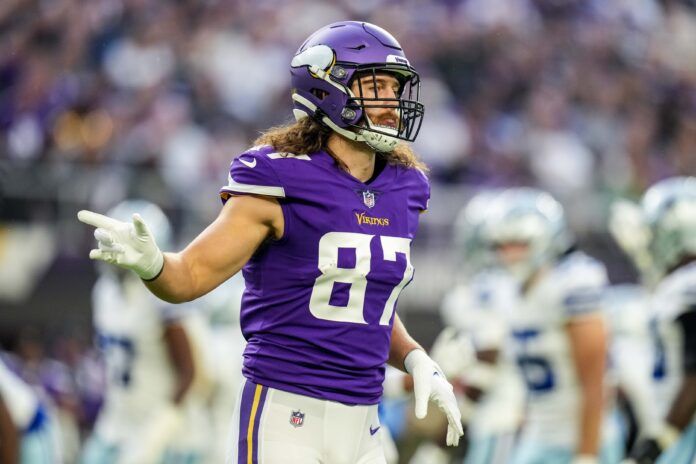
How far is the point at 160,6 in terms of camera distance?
40.1ft

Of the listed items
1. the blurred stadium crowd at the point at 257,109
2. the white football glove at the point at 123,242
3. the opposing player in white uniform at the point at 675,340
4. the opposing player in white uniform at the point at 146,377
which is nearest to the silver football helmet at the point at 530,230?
the opposing player in white uniform at the point at 675,340

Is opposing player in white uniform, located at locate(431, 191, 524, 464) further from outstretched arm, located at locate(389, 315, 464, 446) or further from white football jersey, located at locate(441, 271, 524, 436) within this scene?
outstretched arm, located at locate(389, 315, 464, 446)

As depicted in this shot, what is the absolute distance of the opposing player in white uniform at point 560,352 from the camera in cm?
554

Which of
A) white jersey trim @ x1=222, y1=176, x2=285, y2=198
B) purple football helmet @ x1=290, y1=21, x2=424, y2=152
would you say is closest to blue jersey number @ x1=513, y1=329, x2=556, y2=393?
purple football helmet @ x1=290, y1=21, x2=424, y2=152

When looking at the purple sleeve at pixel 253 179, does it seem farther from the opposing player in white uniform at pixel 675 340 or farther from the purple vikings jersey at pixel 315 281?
the opposing player in white uniform at pixel 675 340

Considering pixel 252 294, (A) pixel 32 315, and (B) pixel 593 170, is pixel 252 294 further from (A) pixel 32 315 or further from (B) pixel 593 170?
(B) pixel 593 170

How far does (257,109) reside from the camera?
1215 cm

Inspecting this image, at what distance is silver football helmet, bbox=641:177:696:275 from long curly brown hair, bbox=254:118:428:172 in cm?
200

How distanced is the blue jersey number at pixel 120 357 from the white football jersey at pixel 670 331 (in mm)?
3046

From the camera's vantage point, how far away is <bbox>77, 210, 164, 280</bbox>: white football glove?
10.1 feet

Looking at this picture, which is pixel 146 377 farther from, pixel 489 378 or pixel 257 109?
pixel 257 109


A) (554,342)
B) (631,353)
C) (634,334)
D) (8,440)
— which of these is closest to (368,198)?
(8,440)

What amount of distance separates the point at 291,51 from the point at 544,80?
3.00 m

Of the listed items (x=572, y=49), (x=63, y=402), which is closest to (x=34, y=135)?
(x=63, y=402)
